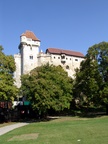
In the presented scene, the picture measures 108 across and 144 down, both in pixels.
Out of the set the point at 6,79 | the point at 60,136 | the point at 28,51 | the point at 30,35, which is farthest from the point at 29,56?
the point at 60,136

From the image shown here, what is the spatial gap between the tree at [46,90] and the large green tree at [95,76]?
4.44 m

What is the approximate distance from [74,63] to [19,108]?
170ft

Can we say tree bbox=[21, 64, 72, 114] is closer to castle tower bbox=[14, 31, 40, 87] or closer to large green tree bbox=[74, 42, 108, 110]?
large green tree bbox=[74, 42, 108, 110]

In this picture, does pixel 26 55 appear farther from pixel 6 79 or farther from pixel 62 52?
pixel 6 79

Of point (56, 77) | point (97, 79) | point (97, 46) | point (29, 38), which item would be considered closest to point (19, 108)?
point (56, 77)

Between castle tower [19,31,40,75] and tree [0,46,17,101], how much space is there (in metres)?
42.9

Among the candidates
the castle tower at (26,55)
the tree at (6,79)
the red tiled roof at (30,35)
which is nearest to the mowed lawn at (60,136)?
the tree at (6,79)

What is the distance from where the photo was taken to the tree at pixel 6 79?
3462 centimetres

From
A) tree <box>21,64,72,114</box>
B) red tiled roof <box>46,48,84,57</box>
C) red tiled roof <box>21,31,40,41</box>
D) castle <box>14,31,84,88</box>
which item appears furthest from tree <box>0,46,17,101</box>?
red tiled roof <box>46,48,84,57</box>

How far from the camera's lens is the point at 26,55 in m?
83.1

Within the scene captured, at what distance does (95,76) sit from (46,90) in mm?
10739

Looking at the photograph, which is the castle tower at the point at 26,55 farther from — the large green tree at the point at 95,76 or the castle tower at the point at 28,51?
the large green tree at the point at 95,76

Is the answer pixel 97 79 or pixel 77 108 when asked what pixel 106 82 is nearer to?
pixel 97 79

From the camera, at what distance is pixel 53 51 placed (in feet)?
303
